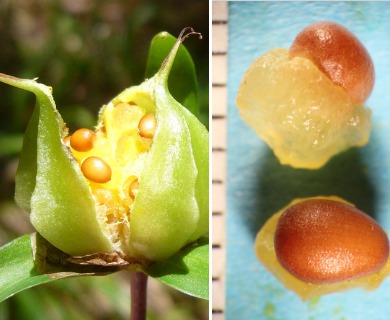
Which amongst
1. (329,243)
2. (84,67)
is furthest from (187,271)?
(84,67)

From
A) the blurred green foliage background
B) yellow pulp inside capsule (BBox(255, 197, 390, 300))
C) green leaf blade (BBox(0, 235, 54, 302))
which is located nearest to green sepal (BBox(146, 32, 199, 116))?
green leaf blade (BBox(0, 235, 54, 302))

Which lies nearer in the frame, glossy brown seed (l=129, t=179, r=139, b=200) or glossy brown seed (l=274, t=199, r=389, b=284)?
glossy brown seed (l=129, t=179, r=139, b=200)

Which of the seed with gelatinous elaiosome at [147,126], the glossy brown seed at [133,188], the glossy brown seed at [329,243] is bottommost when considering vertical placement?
the glossy brown seed at [329,243]

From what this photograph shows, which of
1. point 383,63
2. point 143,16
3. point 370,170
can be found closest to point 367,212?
point 370,170

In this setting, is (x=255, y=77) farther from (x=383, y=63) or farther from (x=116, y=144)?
(x=116, y=144)

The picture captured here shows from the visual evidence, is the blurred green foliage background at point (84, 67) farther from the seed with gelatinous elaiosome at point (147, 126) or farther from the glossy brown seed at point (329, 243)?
the seed with gelatinous elaiosome at point (147, 126)

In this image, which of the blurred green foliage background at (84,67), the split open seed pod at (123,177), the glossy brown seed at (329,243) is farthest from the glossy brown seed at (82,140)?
the blurred green foliage background at (84,67)

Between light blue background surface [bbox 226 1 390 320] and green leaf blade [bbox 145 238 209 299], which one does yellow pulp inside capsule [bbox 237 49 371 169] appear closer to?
light blue background surface [bbox 226 1 390 320]
